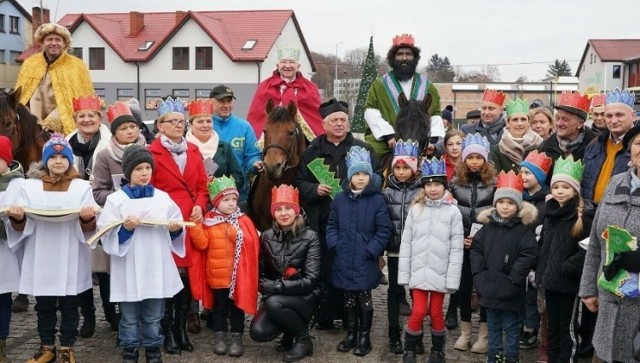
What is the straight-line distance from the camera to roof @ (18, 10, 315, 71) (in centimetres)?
4556

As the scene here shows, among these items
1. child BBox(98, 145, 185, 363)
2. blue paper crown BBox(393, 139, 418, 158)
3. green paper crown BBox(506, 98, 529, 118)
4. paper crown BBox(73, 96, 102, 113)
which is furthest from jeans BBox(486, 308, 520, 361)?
paper crown BBox(73, 96, 102, 113)

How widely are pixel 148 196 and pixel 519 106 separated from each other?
412 centimetres

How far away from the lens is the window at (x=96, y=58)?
157ft

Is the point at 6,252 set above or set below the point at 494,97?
below

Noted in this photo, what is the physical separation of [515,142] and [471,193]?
1.11 meters

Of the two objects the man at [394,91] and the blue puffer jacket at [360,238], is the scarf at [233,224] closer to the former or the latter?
the blue puffer jacket at [360,238]

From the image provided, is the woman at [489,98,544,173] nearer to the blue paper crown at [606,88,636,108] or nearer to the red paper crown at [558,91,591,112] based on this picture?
the red paper crown at [558,91,591,112]

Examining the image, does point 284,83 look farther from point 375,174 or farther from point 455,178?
point 455,178

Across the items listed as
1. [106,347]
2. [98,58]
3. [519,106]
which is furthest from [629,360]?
[98,58]

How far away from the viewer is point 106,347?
20.7ft

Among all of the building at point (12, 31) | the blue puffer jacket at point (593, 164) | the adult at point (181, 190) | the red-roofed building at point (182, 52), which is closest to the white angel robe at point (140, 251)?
the adult at point (181, 190)

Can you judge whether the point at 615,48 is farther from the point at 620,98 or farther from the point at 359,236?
the point at 359,236

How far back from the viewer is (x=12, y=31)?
5547 cm

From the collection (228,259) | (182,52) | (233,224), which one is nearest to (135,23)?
(182,52)
